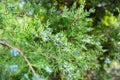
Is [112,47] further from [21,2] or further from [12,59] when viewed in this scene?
[12,59]

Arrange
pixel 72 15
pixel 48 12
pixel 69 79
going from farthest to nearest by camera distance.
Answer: pixel 48 12, pixel 72 15, pixel 69 79

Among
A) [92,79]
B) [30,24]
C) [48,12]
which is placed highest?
[48,12]

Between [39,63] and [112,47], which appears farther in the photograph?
[112,47]

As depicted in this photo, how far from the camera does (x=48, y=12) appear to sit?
2.62 m

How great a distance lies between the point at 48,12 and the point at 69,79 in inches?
36.4

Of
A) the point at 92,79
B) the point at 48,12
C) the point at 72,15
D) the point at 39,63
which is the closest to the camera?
the point at 39,63

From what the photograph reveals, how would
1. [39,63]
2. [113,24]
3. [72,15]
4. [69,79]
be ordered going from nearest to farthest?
[39,63] → [69,79] → [72,15] → [113,24]

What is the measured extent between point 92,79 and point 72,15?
134cm

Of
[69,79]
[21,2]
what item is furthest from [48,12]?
[69,79]

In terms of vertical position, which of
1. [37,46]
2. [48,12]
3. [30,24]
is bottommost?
[37,46]

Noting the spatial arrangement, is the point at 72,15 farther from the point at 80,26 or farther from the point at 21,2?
the point at 21,2

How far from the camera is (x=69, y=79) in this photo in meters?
1.85


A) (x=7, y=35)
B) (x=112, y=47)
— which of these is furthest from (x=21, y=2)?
(x=112, y=47)

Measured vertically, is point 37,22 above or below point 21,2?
below
